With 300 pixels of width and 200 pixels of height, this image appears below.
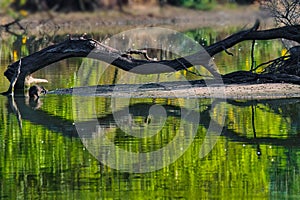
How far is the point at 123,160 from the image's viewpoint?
31.6 feet

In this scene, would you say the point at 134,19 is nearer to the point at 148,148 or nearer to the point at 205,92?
the point at 205,92

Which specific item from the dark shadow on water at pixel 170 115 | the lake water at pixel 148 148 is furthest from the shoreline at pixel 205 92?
the dark shadow on water at pixel 170 115

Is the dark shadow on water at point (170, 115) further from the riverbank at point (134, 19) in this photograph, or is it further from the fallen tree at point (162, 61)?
the riverbank at point (134, 19)

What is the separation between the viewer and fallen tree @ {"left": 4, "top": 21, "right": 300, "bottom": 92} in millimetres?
14156

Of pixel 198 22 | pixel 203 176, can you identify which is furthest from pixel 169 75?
pixel 198 22

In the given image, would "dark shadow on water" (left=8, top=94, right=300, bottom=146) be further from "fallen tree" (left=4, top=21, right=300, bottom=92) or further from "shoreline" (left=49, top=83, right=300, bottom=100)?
"fallen tree" (left=4, top=21, right=300, bottom=92)

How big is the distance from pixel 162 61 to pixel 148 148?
4417mm

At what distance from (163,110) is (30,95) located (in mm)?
2390

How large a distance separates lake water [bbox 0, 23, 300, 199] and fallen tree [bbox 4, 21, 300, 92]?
65cm

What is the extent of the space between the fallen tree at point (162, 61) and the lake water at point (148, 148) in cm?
65

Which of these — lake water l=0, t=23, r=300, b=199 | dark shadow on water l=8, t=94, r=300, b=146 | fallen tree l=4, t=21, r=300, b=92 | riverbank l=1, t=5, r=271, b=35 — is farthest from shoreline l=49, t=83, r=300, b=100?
riverbank l=1, t=5, r=271, b=35

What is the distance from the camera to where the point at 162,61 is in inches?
573

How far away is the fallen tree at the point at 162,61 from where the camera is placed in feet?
46.4

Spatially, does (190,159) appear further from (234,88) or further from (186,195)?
(234,88)
